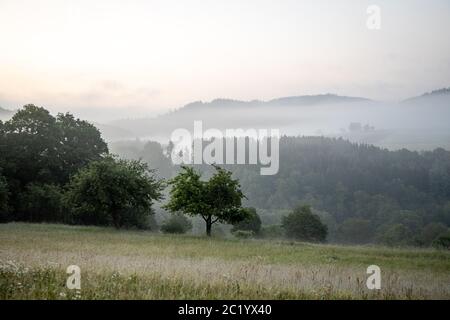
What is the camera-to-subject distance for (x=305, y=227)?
76.1 metres

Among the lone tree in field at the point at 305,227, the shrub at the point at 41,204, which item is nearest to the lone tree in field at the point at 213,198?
the shrub at the point at 41,204

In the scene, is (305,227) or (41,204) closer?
(41,204)

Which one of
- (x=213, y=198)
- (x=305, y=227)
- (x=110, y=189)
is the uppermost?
(x=110, y=189)

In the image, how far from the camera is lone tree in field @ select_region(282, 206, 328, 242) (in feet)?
248

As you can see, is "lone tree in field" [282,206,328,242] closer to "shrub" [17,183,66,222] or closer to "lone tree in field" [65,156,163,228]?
"lone tree in field" [65,156,163,228]

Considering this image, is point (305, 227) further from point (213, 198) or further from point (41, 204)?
point (41, 204)

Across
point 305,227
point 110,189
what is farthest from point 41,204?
point 305,227

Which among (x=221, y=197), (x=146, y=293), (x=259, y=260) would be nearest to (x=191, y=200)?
(x=221, y=197)

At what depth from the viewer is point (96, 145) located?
64.1 m

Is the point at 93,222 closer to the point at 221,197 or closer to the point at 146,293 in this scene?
the point at 221,197

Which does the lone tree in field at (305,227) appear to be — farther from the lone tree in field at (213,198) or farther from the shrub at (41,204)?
the shrub at (41,204)

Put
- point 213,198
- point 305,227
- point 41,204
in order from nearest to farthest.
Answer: point 213,198 → point 41,204 → point 305,227

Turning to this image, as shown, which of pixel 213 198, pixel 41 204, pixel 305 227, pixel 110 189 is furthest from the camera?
pixel 305 227
